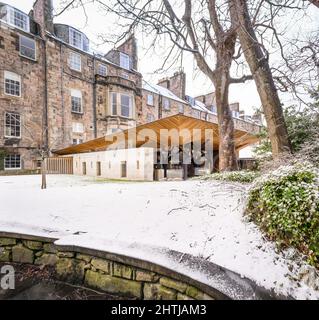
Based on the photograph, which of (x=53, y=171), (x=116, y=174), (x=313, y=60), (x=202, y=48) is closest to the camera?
(x=313, y=60)

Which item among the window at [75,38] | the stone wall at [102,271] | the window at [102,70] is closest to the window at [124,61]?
the window at [102,70]

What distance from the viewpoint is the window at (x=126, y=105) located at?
20.3 meters

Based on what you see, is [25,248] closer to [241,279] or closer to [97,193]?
[97,193]

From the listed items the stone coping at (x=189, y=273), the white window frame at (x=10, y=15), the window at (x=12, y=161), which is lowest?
the stone coping at (x=189, y=273)

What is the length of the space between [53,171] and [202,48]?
12307 mm

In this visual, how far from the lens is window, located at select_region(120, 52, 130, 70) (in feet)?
71.6

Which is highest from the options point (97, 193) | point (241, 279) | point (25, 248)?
point (97, 193)

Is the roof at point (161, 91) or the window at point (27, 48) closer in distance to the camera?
the window at point (27, 48)

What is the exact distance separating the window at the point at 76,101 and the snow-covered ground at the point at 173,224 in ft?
46.1

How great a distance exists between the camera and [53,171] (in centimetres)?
1516

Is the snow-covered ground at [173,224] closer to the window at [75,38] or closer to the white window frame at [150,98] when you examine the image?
the window at [75,38]

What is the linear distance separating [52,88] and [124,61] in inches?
337

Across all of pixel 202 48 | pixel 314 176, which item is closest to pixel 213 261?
pixel 314 176

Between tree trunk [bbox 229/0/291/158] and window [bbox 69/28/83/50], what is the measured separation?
653 inches
